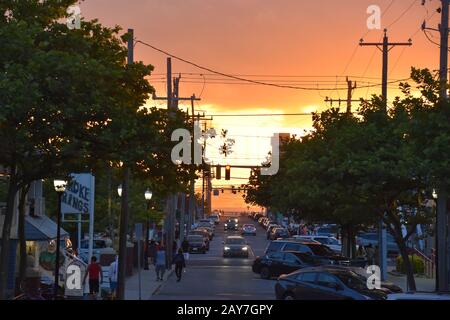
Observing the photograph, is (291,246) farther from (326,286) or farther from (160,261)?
(326,286)

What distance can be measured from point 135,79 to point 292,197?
689 inches

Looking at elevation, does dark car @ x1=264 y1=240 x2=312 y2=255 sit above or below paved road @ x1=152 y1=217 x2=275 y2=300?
above

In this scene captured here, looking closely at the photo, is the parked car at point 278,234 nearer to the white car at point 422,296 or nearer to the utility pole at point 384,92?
the utility pole at point 384,92

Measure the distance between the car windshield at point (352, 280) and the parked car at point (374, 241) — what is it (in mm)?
41560

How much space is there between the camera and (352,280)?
24422 mm

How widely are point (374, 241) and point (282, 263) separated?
27515 mm

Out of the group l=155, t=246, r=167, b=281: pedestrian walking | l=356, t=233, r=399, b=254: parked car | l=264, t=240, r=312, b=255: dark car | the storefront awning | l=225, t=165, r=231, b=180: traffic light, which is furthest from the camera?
l=356, t=233, r=399, b=254: parked car

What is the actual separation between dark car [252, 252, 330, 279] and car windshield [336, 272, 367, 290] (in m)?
15.6

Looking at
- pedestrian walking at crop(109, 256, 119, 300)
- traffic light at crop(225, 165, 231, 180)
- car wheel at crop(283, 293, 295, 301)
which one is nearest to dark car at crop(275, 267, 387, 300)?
car wheel at crop(283, 293, 295, 301)

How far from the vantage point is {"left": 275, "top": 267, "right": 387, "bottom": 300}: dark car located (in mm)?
23781

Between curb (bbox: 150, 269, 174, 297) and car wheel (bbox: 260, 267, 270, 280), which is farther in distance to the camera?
car wheel (bbox: 260, 267, 270, 280)

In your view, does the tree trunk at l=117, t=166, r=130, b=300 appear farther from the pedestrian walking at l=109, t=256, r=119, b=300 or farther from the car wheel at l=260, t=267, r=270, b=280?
the car wheel at l=260, t=267, r=270, b=280

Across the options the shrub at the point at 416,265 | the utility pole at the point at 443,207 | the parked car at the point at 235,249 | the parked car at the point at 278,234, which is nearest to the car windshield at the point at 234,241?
the parked car at the point at 235,249
